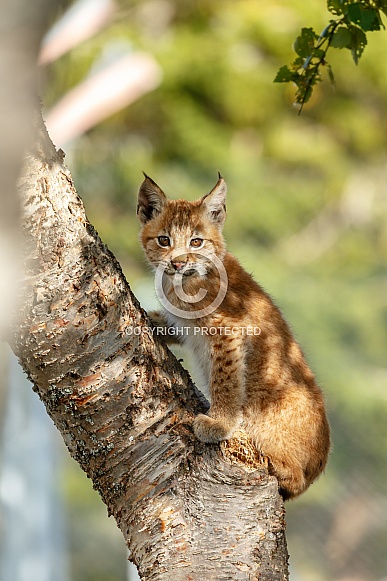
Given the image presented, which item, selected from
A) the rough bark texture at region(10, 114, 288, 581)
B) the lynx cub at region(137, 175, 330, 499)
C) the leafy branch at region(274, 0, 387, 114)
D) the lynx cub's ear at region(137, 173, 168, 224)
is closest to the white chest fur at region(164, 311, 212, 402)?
the lynx cub at region(137, 175, 330, 499)

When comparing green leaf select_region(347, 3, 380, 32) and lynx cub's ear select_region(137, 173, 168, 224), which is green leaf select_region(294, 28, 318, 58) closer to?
green leaf select_region(347, 3, 380, 32)

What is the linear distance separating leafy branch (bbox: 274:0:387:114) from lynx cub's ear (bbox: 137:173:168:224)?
0.82 meters

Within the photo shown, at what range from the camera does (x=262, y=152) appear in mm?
13266

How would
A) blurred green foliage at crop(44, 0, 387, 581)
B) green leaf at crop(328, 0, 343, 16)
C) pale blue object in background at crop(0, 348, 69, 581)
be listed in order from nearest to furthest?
green leaf at crop(328, 0, 343, 16) → pale blue object in background at crop(0, 348, 69, 581) → blurred green foliage at crop(44, 0, 387, 581)

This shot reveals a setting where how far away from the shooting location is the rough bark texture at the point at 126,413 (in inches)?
91.0

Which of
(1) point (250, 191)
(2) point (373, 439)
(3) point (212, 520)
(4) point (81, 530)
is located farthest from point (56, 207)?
(1) point (250, 191)

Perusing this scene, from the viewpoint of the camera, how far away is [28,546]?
845 cm

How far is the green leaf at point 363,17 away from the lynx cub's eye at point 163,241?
1.25 meters

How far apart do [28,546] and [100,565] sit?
145 centimetres

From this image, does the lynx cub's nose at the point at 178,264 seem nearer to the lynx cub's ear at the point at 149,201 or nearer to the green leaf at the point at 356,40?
the lynx cub's ear at the point at 149,201

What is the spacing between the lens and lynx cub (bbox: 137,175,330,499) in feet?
10.4

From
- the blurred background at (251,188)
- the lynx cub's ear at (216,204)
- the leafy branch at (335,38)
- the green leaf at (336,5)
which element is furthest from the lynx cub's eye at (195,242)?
the blurred background at (251,188)

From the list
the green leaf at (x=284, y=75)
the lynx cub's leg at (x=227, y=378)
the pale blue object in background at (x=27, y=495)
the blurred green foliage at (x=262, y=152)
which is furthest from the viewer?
the blurred green foliage at (x=262, y=152)

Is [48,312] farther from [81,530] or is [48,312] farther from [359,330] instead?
[359,330]
